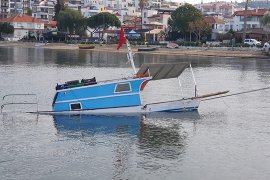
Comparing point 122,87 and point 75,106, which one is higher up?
point 122,87

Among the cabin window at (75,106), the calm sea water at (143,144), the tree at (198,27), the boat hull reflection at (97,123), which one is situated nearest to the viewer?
the calm sea water at (143,144)

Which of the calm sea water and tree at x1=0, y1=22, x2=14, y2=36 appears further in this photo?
tree at x1=0, y1=22, x2=14, y2=36

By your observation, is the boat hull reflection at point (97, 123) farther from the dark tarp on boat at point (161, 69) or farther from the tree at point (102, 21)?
the tree at point (102, 21)

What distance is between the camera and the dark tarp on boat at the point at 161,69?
3581 centimetres

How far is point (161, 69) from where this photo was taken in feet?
119

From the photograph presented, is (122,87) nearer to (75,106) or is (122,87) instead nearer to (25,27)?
(75,106)

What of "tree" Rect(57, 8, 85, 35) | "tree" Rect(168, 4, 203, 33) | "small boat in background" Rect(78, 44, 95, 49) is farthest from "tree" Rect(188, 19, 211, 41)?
"tree" Rect(57, 8, 85, 35)

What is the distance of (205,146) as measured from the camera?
29188mm

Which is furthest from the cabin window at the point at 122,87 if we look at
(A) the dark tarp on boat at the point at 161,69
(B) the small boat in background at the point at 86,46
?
(B) the small boat in background at the point at 86,46

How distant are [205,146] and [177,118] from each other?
22.6 feet

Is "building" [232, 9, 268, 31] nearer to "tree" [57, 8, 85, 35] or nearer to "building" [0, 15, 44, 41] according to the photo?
"tree" [57, 8, 85, 35]

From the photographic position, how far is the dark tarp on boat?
35.8m

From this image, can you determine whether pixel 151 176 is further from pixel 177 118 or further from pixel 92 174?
pixel 177 118

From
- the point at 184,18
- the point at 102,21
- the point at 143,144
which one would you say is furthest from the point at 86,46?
the point at 143,144
